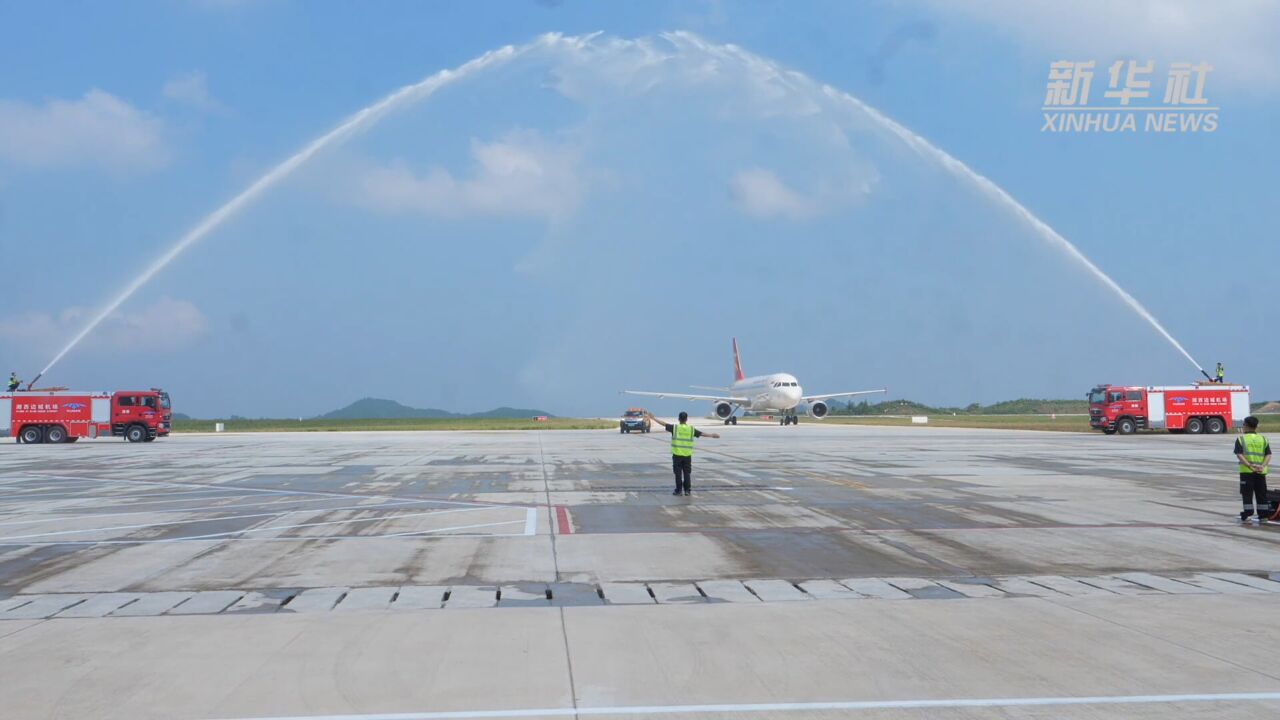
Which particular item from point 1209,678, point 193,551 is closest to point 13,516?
point 193,551

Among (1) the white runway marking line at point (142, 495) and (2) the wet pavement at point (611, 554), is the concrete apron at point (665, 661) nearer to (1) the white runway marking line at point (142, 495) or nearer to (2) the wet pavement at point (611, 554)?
(2) the wet pavement at point (611, 554)

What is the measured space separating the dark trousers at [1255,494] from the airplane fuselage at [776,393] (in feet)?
204

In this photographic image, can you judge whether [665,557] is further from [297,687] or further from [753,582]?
[297,687]

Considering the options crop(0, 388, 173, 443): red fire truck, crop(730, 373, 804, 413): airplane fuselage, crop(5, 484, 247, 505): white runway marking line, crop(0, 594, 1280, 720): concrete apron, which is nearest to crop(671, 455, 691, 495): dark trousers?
crop(5, 484, 247, 505): white runway marking line

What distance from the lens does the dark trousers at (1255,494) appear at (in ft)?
56.6

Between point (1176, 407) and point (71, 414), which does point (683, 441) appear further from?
point (1176, 407)

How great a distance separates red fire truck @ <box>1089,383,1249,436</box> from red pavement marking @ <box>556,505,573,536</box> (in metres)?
51.8

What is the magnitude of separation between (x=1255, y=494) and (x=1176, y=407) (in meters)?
49.2

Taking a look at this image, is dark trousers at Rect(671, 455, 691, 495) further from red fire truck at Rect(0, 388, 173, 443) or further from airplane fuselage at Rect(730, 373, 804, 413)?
airplane fuselage at Rect(730, 373, 804, 413)

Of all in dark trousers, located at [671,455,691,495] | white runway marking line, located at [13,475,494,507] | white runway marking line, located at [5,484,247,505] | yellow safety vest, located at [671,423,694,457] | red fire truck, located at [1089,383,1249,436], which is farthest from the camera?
red fire truck, located at [1089,383,1249,436]

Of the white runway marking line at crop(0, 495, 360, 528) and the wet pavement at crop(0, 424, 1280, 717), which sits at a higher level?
the white runway marking line at crop(0, 495, 360, 528)

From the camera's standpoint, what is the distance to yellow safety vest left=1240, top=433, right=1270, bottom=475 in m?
16.8

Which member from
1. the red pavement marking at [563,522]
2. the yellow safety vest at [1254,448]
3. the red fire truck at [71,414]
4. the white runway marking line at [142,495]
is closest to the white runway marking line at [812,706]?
the red pavement marking at [563,522]

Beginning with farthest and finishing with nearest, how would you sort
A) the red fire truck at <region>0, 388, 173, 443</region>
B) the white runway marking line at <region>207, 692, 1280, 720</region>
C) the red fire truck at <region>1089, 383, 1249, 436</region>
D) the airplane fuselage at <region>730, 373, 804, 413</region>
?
the airplane fuselage at <region>730, 373, 804, 413</region> → the red fire truck at <region>1089, 383, 1249, 436</region> → the red fire truck at <region>0, 388, 173, 443</region> → the white runway marking line at <region>207, 692, 1280, 720</region>
